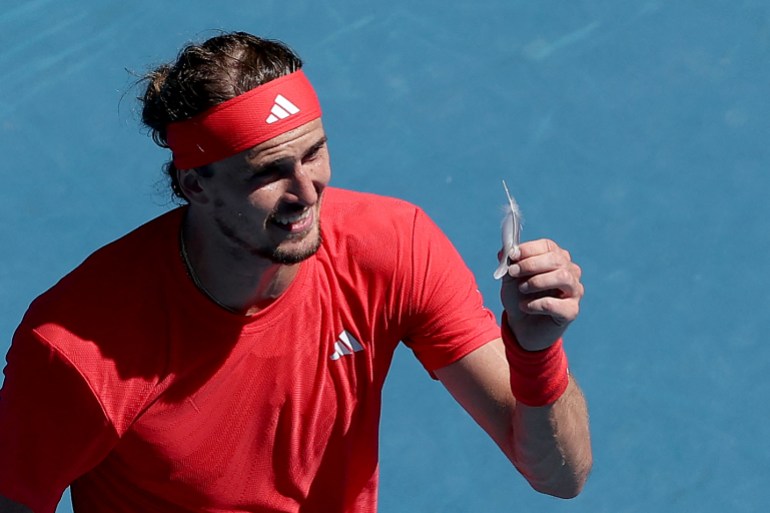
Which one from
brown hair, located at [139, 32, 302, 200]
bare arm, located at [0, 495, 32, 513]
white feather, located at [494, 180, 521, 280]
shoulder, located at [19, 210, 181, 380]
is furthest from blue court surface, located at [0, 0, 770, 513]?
white feather, located at [494, 180, 521, 280]

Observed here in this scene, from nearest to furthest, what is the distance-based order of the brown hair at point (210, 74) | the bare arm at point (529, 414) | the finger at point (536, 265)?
1. the finger at point (536, 265)
2. the bare arm at point (529, 414)
3. the brown hair at point (210, 74)

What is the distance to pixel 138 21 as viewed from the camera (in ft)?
16.3

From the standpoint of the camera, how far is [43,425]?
2203 millimetres

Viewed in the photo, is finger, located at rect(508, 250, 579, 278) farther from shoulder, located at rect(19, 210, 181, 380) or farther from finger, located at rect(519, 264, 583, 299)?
shoulder, located at rect(19, 210, 181, 380)

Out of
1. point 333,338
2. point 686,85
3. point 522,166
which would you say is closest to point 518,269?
point 333,338

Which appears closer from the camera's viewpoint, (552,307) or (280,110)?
(552,307)

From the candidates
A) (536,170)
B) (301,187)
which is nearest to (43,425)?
(301,187)

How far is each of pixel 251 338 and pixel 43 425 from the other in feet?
1.21

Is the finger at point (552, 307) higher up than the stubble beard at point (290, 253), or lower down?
lower down

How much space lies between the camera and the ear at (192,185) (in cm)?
227

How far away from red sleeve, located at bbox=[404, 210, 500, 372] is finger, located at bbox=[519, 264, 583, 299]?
436 mm

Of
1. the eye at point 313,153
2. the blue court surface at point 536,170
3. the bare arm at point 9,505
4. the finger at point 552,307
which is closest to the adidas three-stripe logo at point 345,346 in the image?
the eye at point 313,153

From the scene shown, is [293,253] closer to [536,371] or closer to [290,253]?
[290,253]

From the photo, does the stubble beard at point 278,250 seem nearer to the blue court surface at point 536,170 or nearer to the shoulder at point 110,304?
the shoulder at point 110,304
